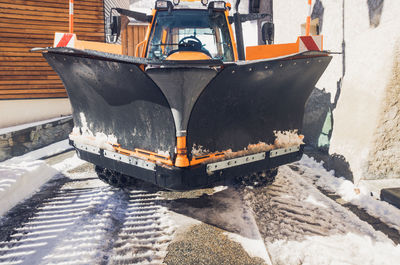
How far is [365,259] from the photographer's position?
2.32 metres

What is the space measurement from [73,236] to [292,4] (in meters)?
7.55

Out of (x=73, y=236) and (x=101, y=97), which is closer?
(x=73, y=236)

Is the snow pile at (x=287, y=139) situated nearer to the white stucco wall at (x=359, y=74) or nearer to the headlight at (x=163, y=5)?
the white stucco wall at (x=359, y=74)

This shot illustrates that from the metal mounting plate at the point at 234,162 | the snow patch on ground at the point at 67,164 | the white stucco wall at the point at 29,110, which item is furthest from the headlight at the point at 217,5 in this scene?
the white stucco wall at the point at 29,110

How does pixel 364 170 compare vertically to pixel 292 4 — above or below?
below

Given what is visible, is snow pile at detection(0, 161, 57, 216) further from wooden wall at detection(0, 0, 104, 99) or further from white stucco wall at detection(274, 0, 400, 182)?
wooden wall at detection(0, 0, 104, 99)

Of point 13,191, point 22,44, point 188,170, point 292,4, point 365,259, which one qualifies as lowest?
point 365,259

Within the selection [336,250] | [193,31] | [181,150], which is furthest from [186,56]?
[336,250]

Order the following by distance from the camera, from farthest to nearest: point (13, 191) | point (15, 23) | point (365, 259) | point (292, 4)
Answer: point (15, 23) < point (292, 4) < point (13, 191) < point (365, 259)

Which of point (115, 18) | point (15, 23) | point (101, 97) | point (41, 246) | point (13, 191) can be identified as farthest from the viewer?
point (15, 23)

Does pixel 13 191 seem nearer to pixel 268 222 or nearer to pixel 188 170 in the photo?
pixel 188 170

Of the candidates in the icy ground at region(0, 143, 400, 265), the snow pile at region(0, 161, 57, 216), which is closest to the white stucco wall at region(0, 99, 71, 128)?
the snow pile at region(0, 161, 57, 216)

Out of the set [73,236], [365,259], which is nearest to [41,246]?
[73,236]

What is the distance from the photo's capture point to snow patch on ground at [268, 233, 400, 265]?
7.55 ft
